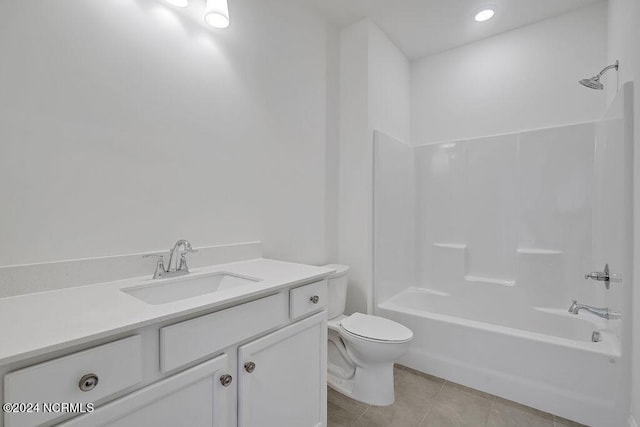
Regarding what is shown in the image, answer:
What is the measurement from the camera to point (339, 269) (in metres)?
2.12

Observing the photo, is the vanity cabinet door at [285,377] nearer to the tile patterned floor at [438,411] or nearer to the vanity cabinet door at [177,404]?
the vanity cabinet door at [177,404]

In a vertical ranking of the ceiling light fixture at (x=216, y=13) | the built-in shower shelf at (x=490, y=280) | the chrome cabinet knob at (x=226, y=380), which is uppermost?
the ceiling light fixture at (x=216, y=13)

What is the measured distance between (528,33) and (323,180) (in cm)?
215

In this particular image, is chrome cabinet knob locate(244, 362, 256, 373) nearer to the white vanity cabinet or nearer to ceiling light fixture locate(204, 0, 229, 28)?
the white vanity cabinet

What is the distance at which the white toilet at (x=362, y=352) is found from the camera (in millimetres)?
1724

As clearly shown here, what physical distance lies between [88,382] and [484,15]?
313 centimetres

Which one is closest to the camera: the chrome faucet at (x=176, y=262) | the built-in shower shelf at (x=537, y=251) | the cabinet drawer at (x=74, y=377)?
the cabinet drawer at (x=74, y=377)

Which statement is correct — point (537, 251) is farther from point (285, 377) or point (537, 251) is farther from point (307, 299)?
point (285, 377)

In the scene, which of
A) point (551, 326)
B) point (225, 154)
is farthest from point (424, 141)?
point (225, 154)

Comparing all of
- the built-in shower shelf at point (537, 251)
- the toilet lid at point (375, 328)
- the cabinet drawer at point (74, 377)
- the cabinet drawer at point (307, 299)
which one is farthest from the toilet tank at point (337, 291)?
the built-in shower shelf at point (537, 251)

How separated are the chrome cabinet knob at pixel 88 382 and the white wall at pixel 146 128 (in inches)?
A: 24.1

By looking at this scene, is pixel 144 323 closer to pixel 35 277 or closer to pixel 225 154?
pixel 35 277

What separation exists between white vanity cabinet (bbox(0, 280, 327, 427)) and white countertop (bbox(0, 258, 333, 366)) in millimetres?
39

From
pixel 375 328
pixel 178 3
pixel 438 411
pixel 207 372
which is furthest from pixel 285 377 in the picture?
pixel 178 3
